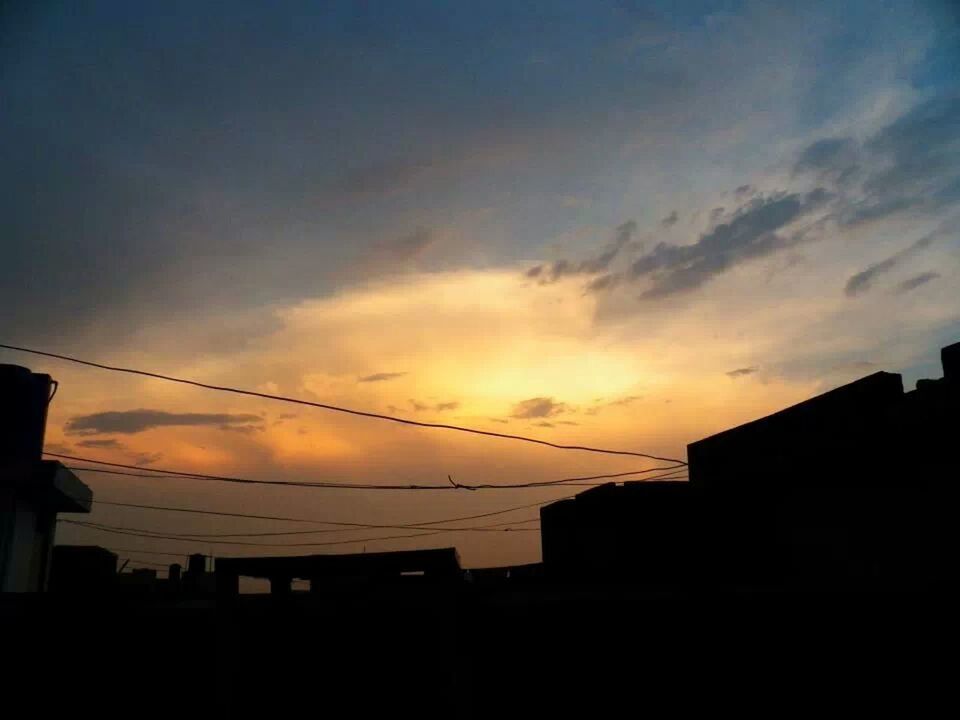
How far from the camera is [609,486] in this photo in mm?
17547

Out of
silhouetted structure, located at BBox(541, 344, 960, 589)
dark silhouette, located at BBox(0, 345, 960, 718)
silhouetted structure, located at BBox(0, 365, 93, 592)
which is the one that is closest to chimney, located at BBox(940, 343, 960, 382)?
silhouetted structure, located at BBox(541, 344, 960, 589)

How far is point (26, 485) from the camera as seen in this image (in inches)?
511

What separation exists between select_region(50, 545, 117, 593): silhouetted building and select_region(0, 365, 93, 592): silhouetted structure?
4813 mm

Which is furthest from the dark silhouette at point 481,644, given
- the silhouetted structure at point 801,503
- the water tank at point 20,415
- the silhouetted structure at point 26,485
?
the water tank at point 20,415

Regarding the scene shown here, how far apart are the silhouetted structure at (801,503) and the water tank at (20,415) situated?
10505 millimetres

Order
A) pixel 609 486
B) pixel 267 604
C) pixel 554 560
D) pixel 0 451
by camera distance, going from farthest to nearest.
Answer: pixel 554 560 → pixel 609 486 → pixel 0 451 → pixel 267 604

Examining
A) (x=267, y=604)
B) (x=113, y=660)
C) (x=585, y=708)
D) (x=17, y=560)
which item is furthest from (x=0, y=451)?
(x=585, y=708)

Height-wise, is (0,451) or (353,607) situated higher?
(0,451)

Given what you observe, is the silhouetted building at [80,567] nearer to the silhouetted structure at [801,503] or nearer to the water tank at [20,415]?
the water tank at [20,415]

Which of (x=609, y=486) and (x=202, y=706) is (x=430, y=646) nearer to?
(x=202, y=706)

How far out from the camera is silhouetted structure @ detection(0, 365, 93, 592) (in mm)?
12844

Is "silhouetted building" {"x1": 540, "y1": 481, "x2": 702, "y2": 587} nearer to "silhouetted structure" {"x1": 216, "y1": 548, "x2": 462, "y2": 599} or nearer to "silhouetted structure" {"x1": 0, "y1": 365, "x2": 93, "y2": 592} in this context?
"silhouetted structure" {"x1": 216, "y1": 548, "x2": 462, "y2": 599}

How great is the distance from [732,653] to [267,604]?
413 cm

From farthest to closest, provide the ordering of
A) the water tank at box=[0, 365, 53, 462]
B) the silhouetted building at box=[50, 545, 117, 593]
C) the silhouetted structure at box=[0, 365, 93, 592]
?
the silhouetted building at box=[50, 545, 117, 593], the water tank at box=[0, 365, 53, 462], the silhouetted structure at box=[0, 365, 93, 592]
